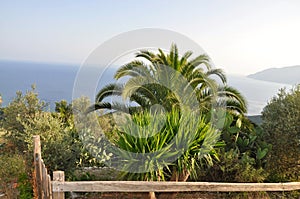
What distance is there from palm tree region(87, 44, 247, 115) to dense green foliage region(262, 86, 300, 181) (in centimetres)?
94

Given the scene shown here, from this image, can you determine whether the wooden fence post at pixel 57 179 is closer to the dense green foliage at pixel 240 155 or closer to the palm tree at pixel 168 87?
the dense green foliage at pixel 240 155

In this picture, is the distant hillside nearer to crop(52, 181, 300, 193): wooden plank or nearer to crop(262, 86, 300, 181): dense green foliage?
crop(262, 86, 300, 181): dense green foliage

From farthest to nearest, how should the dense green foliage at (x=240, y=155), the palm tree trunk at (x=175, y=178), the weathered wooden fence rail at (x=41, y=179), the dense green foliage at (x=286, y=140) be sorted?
the dense green foliage at (x=286, y=140) < the dense green foliage at (x=240, y=155) < the palm tree trunk at (x=175, y=178) < the weathered wooden fence rail at (x=41, y=179)

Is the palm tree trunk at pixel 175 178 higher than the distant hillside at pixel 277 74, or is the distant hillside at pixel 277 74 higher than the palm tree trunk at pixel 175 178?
the distant hillside at pixel 277 74

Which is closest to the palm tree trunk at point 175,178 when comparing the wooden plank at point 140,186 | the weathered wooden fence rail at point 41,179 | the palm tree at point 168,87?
the wooden plank at point 140,186

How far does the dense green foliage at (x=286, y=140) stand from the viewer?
537 centimetres

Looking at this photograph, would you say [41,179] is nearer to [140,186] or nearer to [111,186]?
[111,186]

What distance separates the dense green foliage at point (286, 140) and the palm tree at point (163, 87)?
94 cm

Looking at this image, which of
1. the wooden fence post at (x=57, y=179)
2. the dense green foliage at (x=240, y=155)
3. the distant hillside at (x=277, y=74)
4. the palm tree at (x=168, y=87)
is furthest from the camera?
the distant hillside at (x=277, y=74)

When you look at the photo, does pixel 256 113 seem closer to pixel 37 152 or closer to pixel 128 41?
pixel 128 41

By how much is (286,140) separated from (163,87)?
107 inches

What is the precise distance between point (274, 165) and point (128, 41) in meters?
4.02

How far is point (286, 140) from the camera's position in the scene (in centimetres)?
541

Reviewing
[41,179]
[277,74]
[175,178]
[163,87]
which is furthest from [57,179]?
[277,74]
